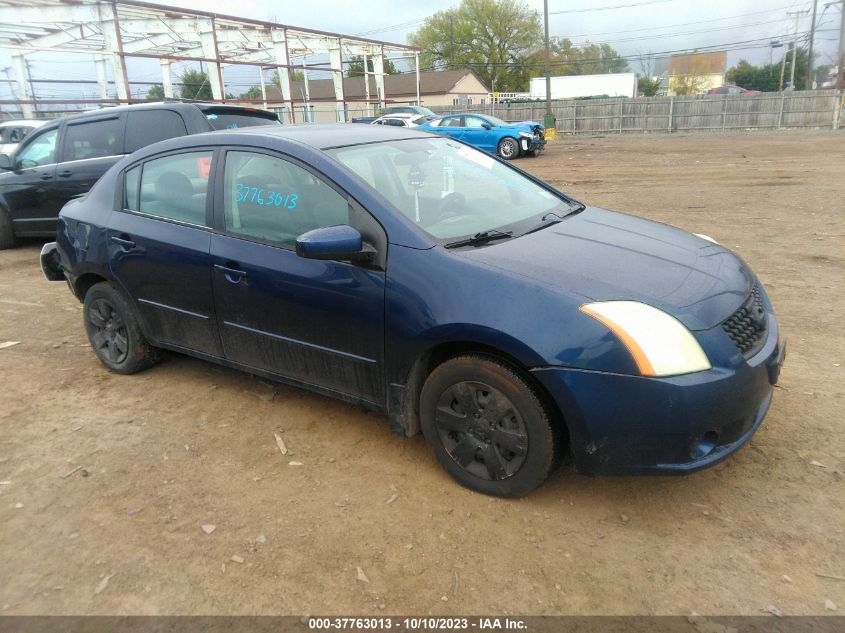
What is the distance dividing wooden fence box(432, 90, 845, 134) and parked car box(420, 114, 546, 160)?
14390 mm

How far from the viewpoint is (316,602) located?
2381 millimetres

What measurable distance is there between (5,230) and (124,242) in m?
6.05

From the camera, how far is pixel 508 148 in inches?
829

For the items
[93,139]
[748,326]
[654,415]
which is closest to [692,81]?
[93,139]

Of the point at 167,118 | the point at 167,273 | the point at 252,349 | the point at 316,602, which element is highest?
A: the point at 167,118

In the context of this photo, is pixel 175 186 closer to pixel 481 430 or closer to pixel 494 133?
pixel 481 430

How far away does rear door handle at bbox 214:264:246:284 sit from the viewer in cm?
346

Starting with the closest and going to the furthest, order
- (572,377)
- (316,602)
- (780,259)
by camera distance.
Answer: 1. (316,602)
2. (572,377)
3. (780,259)

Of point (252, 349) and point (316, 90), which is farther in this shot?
point (316, 90)

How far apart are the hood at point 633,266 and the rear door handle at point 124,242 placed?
7.77 feet

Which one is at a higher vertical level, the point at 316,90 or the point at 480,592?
the point at 316,90

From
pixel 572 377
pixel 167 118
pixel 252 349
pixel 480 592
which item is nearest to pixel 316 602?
pixel 480 592

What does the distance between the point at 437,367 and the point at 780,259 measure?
17.9ft

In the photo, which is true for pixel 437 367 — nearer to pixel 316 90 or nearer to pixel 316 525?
pixel 316 525
